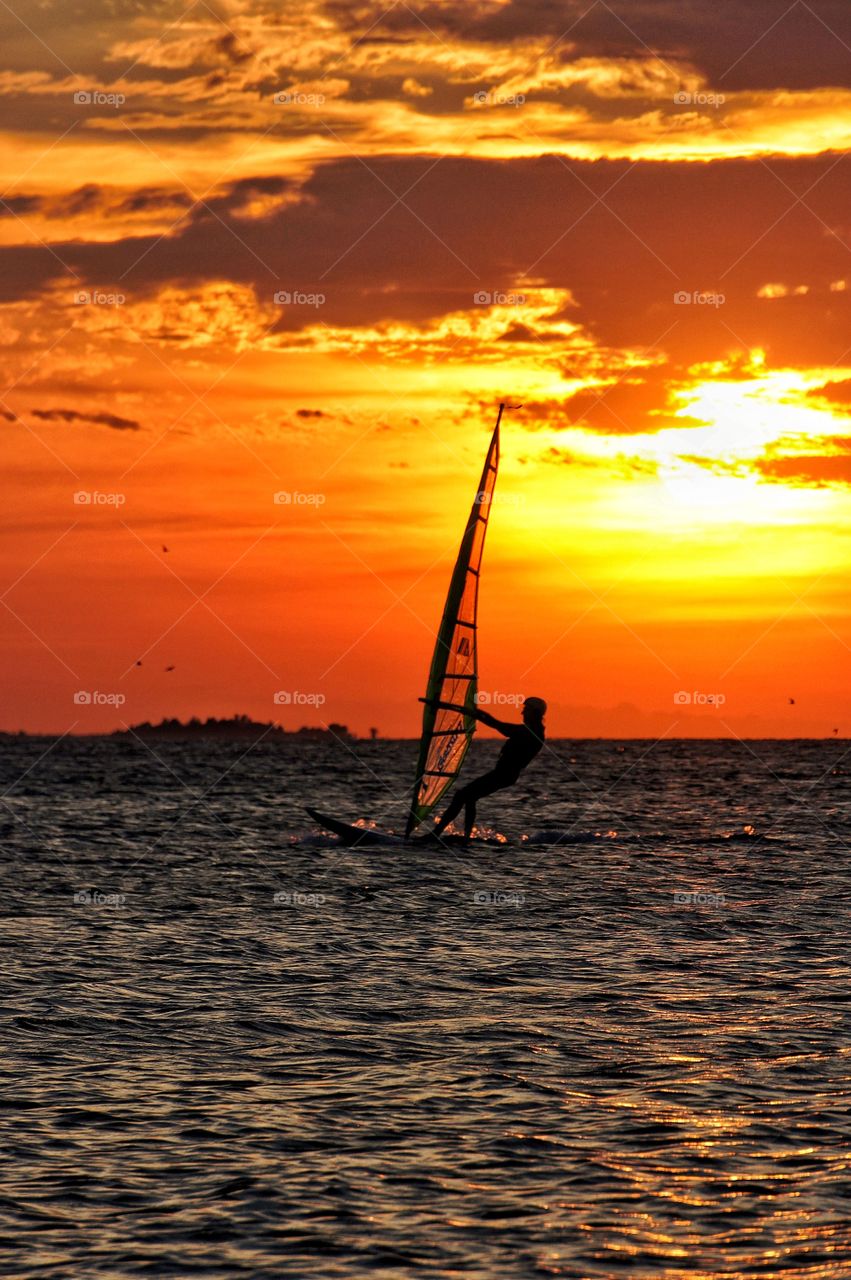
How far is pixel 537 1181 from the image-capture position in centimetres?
1075

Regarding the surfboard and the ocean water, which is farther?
the surfboard

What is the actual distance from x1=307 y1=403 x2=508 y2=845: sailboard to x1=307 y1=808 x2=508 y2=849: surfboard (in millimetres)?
4682

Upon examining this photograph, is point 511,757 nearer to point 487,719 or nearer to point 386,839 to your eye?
point 487,719

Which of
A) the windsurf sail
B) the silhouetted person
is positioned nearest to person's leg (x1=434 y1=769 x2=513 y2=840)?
the silhouetted person

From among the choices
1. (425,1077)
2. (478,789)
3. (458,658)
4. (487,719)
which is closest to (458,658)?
(458,658)

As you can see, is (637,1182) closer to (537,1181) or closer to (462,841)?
(537,1181)

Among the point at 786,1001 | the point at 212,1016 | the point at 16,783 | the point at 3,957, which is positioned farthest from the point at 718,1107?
the point at 16,783

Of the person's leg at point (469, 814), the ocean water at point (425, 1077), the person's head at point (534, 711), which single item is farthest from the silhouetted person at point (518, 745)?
the ocean water at point (425, 1077)

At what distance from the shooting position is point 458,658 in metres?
32.1

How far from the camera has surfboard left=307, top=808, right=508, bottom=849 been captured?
125 feet

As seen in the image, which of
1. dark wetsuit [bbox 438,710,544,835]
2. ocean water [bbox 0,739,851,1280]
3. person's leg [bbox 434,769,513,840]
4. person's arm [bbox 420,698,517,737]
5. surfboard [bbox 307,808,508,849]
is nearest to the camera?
ocean water [bbox 0,739,851,1280]

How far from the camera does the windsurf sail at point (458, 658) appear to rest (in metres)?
31.6

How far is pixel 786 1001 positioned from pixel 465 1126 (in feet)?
21.2

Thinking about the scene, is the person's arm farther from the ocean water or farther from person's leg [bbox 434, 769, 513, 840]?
the ocean water
